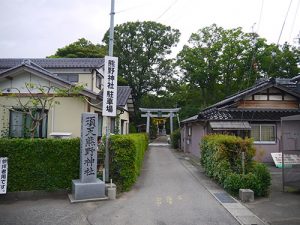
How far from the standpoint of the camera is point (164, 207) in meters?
8.28

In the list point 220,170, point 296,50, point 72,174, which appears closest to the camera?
point 72,174

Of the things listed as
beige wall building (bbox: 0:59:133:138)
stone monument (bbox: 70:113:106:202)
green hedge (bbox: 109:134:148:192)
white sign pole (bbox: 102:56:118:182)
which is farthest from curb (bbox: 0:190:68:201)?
beige wall building (bbox: 0:59:133:138)

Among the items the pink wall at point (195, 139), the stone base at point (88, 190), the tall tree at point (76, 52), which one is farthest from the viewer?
the tall tree at point (76, 52)

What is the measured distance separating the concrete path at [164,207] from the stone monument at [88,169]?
2.29 ft

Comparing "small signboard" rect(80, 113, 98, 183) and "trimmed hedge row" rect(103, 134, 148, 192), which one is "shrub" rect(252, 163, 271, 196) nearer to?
"trimmed hedge row" rect(103, 134, 148, 192)

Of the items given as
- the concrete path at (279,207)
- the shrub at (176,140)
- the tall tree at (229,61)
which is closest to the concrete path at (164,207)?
the concrete path at (279,207)

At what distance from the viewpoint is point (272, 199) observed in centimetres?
926

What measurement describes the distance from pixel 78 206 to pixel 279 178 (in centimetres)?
955

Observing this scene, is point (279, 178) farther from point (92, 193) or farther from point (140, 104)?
point (140, 104)

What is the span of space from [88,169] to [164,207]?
282 cm

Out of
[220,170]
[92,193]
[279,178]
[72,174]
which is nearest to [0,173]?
[72,174]

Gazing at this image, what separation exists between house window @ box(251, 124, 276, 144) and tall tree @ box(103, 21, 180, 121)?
28064 millimetres

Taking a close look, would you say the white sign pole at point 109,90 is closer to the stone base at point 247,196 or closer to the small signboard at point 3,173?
the small signboard at point 3,173

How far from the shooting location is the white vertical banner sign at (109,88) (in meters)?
10.3
